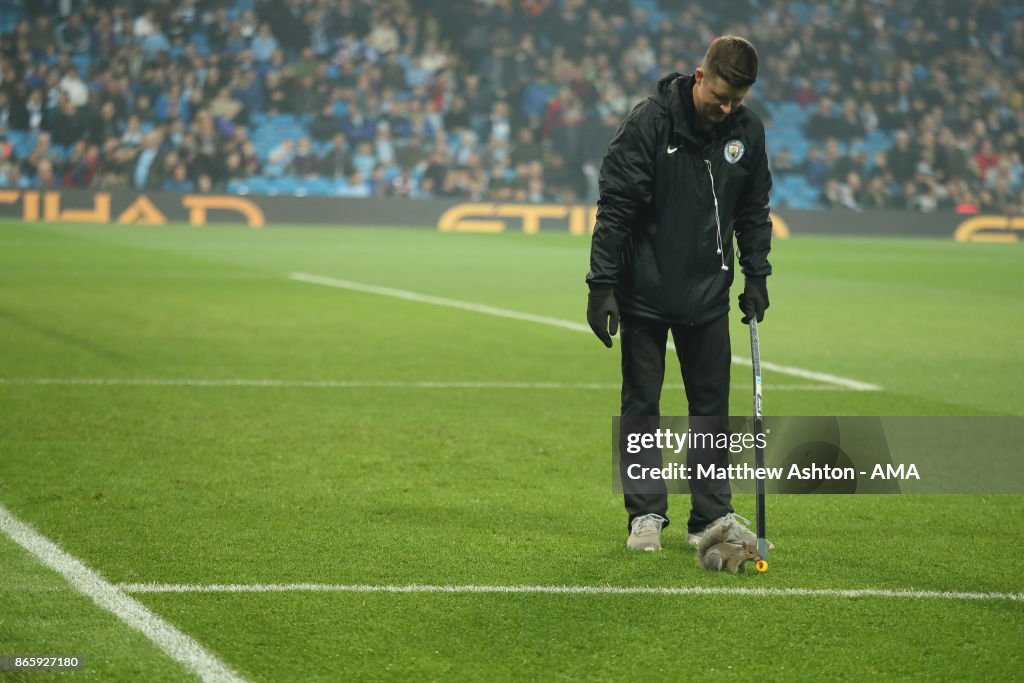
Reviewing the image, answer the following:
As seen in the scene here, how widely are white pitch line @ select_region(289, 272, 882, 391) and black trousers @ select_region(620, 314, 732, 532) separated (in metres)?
4.63

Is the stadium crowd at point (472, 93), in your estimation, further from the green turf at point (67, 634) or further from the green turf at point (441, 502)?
the green turf at point (67, 634)

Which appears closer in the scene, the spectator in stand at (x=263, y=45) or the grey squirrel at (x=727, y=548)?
the grey squirrel at (x=727, y=548)

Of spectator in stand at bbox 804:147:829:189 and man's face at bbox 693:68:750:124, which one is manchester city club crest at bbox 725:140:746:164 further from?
spectator in stand at bbox 804:147:829:189

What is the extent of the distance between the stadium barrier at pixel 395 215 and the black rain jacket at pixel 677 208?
26.6 metres

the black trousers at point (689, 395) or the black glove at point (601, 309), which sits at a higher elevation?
the black glove at point (601, 309)

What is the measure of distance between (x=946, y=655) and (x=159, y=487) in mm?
3528

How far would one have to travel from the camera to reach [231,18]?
120ft

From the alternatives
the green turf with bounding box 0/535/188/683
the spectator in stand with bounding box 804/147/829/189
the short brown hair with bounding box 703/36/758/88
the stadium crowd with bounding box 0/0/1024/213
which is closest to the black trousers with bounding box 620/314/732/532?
the short brown hair with bounding box 703/36/758/88

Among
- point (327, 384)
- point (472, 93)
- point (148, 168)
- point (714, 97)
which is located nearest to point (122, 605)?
point (714, 97)

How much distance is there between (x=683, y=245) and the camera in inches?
213

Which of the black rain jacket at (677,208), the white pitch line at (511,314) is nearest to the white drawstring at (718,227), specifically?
the black rain jacket at (677,208)

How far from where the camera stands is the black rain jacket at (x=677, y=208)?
5.27m

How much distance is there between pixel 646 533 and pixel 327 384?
4.72 meters

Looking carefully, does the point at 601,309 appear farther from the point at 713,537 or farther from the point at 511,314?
the point at 511,314
